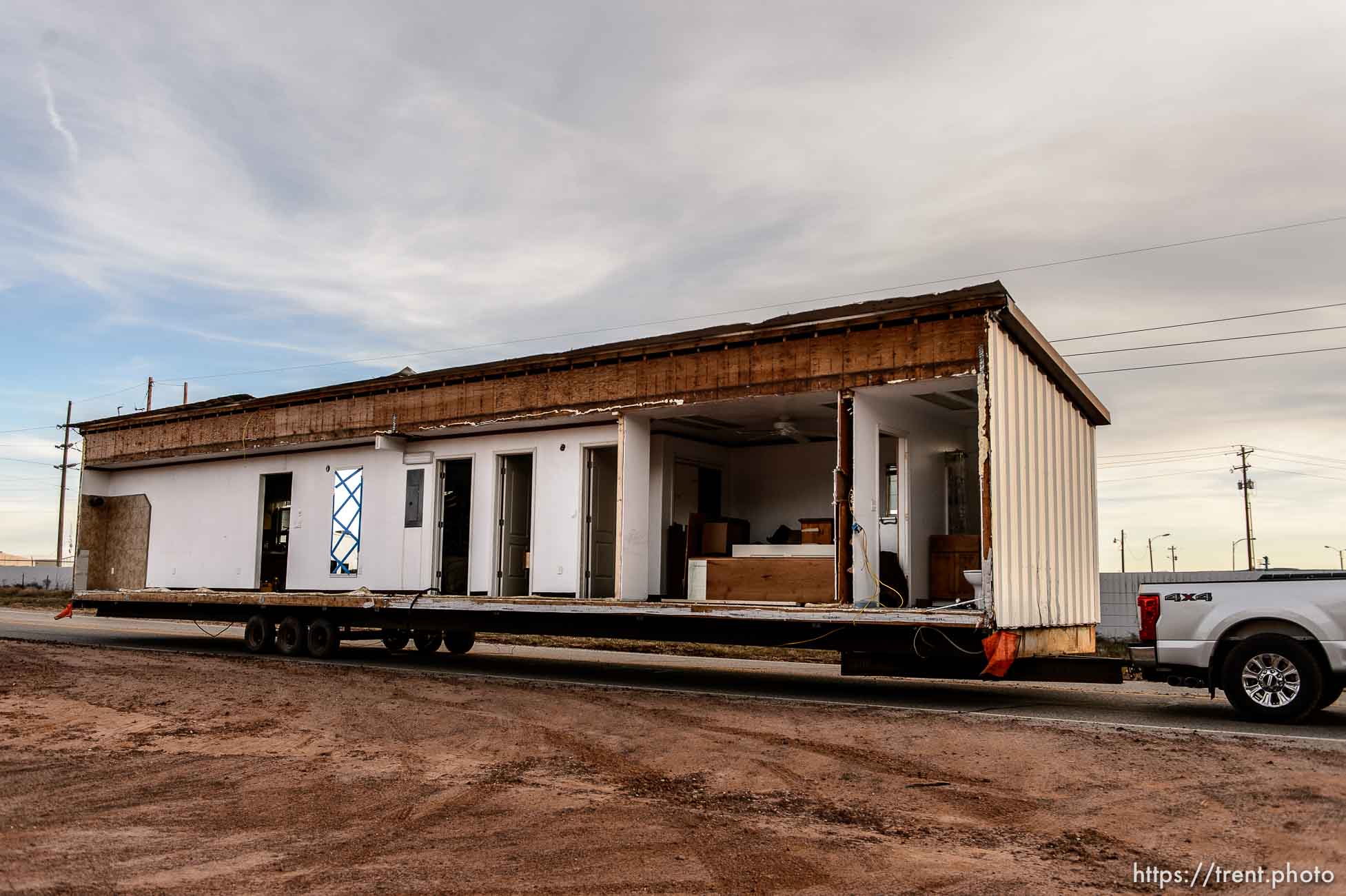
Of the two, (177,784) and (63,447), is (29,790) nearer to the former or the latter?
(177,784)

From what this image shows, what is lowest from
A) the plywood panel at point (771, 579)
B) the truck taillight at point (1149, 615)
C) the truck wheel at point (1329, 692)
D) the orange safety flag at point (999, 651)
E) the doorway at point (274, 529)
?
the truck wheel at point (1329, 692)

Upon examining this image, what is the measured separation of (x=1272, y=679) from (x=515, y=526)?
9887 mm

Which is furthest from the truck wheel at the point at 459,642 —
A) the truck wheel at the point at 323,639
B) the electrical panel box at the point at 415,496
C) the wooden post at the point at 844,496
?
the wooden post at the point at 844,496

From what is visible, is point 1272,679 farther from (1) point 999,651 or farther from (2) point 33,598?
(2) point 33,598

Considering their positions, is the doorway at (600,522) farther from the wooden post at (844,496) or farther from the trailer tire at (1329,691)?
the trailer tire at (1329,691)

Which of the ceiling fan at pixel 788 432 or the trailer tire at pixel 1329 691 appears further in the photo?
the ceiling fan at pixel 788 432

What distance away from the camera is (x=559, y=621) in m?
13.4

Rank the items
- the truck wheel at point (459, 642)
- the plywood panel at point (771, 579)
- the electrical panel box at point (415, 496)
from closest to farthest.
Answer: the plywood panel at point (771, 579), the electrical panel box at point (415, 496), the truck wheel at point (459, 642)

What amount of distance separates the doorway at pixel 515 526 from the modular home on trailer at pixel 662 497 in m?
0.04

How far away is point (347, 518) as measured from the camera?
16.7 metres

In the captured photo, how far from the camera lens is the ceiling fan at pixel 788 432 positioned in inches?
543

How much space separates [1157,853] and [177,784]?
19.5 feet

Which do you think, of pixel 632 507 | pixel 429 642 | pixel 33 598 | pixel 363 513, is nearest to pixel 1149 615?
pixel 632 507

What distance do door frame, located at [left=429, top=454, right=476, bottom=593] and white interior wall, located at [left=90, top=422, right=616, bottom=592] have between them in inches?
1.2
